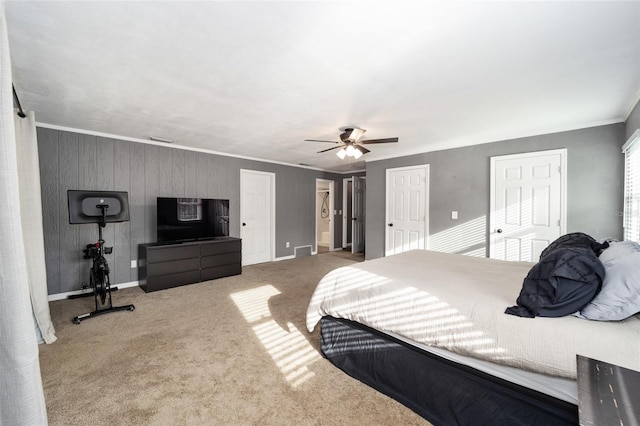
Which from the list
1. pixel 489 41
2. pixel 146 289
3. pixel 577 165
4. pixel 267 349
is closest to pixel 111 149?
pixel 146 289

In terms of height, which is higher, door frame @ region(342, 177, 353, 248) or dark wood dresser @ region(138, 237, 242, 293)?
door frame @ region(342, 177, 353, 248)

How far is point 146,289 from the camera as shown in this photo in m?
3.91

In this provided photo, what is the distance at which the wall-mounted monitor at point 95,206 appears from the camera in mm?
3098

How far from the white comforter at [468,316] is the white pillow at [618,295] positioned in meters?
0.05

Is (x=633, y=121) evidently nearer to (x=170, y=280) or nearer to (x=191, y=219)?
(x=191, y=219)

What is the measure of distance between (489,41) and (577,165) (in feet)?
9.65

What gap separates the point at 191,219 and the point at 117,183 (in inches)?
45.6

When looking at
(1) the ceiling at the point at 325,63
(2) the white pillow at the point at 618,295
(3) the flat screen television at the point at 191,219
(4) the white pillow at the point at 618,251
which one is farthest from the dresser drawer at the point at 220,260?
(4) the white pillow at the point at 618,251

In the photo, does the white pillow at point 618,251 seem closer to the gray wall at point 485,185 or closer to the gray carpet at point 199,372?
the gray carpet at point 199,372

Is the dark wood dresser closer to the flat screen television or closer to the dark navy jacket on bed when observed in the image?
the flat screen television

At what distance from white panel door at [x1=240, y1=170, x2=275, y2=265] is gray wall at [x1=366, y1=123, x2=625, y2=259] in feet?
7.25

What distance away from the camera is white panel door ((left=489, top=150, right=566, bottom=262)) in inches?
145

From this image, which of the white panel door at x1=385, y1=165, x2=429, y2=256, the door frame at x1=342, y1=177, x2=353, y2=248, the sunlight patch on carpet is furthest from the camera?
the door frame at x1=342, y1=177, x2=353, y2=248

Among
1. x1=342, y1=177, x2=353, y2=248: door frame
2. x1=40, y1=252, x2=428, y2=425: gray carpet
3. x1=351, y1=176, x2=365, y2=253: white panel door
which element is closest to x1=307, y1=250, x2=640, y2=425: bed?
x1=40, y1=252, x2=428, y2=425: gray carpet
